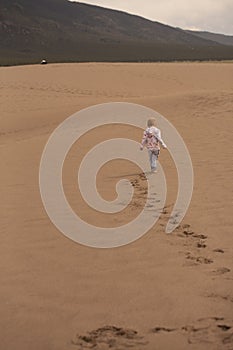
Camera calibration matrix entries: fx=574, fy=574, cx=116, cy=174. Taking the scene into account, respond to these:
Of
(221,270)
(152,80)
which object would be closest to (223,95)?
(152,80)

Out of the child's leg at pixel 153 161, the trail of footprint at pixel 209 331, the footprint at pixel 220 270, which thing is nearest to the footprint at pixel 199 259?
the footprint at pixel 220 270

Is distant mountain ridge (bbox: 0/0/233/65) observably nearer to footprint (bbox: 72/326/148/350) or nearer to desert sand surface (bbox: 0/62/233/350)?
desert sand surface (bbox: 0/62/233/350)

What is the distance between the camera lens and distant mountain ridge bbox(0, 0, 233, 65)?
6755 cm

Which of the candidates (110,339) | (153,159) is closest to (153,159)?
(153,159)

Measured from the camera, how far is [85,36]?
97875 mm

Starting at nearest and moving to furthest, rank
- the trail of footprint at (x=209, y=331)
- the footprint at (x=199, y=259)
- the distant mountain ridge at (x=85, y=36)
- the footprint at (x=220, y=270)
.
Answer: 1. the trail of footprint at (x=209, y=331)
2. the footprint at (x=220, y=270)
3. the footprint at (x=199, y=259)
4. the distant mountain ridge at (x=85, y=36)

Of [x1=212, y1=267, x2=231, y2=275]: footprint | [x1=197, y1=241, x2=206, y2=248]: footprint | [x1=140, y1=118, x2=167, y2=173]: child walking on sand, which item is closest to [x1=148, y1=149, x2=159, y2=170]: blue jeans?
[x1=140, y1=118, x2=167, y2=173]: child walking on sand

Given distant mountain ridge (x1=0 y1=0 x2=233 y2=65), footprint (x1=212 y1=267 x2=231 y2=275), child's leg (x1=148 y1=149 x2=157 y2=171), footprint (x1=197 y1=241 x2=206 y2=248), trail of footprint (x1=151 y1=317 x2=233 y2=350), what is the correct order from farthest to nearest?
distant mountain ridge (x1=0 y1=0 x2=233 y2=65) < child's leg (x1=148 y1=149 x2=157 y2=171) < footprint (x1=197 y1=241 x2=206 y2=248) < footprint (x1=212 y1=267 x2=231 y2=275) < trail of footprint (x1=151 y1=317 x2=233 y2=350)

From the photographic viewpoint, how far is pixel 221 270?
435cm

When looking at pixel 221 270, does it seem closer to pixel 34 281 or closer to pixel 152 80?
pixel 34 281

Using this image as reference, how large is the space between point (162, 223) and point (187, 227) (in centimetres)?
30

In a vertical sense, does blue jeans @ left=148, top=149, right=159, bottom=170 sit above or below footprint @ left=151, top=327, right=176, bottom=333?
above

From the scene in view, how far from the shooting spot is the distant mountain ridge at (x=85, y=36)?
6755cm

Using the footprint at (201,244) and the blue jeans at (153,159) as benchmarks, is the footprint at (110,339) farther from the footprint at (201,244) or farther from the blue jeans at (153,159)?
the blue jeans at (153,159)
